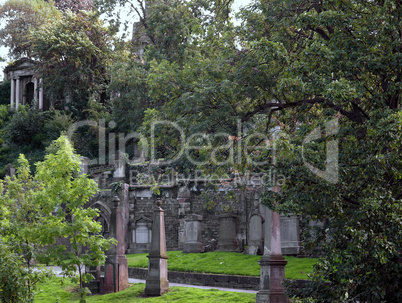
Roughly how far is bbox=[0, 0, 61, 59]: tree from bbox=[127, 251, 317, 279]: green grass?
41.9 metres

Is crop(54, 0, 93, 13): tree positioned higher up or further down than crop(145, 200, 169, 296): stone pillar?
higher up

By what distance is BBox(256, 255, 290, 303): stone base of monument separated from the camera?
39.9 feet

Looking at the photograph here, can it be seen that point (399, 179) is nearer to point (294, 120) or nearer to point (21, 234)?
point (294, 120)

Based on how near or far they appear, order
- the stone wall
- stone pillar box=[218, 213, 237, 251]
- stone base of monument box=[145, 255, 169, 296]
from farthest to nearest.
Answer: the stone wall, stone pillar box=[218, 213, 237, 251], stone base of monument box=[145, 255, 169, 296]

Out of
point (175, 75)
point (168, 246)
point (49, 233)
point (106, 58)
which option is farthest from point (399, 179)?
point (106, 58)

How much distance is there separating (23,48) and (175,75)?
48558 mm

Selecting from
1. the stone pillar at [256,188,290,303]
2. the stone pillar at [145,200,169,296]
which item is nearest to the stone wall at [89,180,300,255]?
the stone pillar at [145,200,169,296]

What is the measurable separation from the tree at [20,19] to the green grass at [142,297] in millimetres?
45263

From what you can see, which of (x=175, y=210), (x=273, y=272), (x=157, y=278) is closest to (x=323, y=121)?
(x=273, y=272)

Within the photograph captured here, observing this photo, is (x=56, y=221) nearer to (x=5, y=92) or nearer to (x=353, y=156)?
(x=353, y=156)

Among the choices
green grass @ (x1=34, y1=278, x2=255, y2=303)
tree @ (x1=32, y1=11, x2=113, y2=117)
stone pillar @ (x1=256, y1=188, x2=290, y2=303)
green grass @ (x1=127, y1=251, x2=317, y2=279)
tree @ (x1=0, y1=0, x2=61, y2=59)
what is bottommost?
green grass @ (x1=34, y1=278, x2=255, y2=303)

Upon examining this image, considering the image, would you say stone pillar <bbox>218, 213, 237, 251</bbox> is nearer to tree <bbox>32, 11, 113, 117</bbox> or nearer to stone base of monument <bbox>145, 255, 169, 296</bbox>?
stone base of monument <bbox>145, 255, 169, 296</bbox>

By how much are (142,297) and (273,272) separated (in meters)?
4.44

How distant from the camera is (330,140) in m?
10.5
